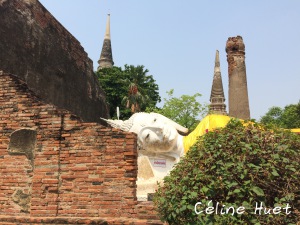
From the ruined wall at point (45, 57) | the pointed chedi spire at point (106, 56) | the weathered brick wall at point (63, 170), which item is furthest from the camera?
the pointed chedi spire at point (106, 56)

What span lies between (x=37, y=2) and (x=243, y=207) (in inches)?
259

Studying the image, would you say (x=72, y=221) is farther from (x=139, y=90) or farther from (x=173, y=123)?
(x=139, y=90)

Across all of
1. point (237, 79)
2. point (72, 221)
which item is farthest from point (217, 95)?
point (72, 221)

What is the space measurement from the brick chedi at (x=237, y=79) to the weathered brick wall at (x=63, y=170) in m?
8.05

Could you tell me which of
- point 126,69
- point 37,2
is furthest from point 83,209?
point 126,69

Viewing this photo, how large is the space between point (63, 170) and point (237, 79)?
9083 mm

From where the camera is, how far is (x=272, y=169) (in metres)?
3.28

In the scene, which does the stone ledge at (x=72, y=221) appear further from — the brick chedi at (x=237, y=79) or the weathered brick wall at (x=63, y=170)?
the brick chedi at (x=237, y=79)

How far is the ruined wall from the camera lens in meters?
7.03

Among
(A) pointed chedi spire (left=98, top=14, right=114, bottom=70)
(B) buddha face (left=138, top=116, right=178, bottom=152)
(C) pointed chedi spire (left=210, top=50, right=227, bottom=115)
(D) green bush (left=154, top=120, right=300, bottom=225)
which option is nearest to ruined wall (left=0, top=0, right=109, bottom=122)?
(B) buddha face (left=138, top=116, right=178, bottom=152)

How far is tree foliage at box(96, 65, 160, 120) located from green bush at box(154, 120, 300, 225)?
20.8 m

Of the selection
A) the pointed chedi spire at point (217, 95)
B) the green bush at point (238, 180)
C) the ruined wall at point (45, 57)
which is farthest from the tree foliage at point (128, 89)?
the green bush at point (238, 180)

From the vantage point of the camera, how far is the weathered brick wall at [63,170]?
4984mm

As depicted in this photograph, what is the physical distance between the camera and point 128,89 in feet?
85.3
